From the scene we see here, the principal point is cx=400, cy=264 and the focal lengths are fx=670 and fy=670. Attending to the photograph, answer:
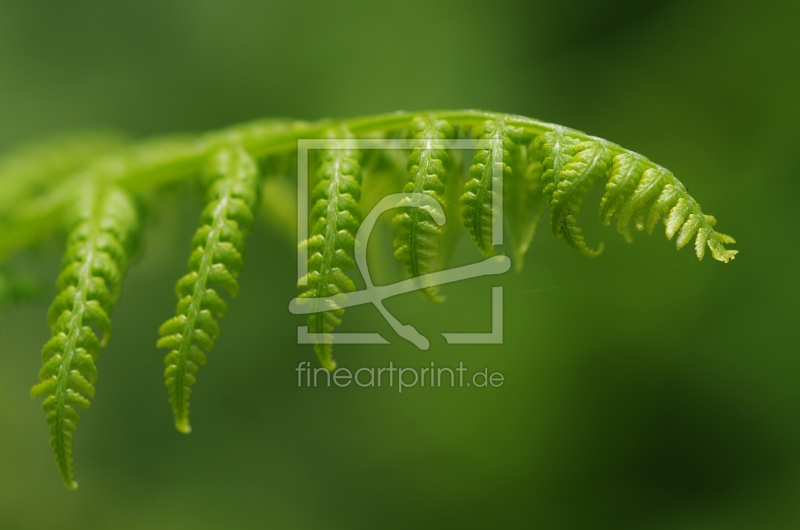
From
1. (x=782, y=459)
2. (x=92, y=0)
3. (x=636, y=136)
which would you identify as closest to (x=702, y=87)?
(x=636, y=136)

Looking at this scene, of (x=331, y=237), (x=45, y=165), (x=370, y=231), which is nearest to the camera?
(x=331, y=237)

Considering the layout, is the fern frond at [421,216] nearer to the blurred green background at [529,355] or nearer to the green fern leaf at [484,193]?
the green fern leaf at [484,193]

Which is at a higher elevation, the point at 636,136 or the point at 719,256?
the point at 636,136

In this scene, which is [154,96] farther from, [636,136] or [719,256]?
[719,256]

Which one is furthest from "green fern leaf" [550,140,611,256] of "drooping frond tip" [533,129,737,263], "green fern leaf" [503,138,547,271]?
"green fern leaf" [503,138,547,271]

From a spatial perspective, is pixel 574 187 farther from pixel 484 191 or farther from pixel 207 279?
pixel 207 279

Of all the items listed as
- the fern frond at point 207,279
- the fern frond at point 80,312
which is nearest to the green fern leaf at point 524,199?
the fern frond at point 207,279

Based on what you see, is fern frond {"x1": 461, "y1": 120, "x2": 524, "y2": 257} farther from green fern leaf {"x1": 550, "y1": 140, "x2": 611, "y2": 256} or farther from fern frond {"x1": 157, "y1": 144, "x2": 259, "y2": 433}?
fern frond {"x1": 157, "y1": 144, "x2": 259, "y2": 433}

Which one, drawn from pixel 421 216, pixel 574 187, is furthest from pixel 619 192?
pixel 421 216
